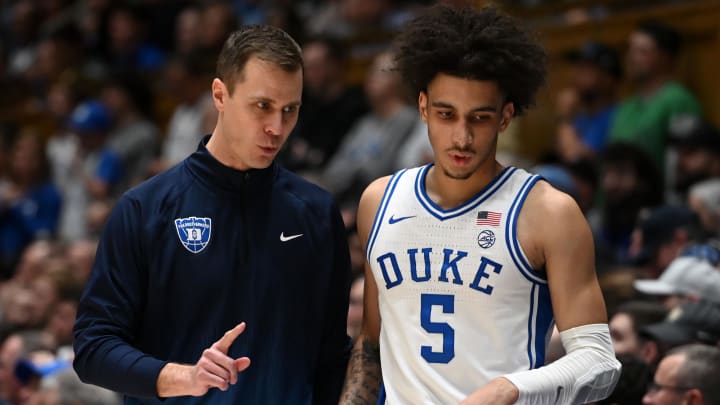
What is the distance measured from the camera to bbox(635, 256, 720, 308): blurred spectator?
612 cm

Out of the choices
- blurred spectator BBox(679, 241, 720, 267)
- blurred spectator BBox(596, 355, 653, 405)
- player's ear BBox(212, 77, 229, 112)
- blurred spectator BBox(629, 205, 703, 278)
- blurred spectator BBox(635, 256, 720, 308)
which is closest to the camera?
player's ear BBox(212, 77, 229, 112)

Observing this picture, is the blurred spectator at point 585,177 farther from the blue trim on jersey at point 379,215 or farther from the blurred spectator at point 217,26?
the blurred spectator at point 217,26

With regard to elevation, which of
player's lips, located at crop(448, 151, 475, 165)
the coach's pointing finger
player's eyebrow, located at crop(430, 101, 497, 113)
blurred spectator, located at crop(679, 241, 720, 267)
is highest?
player's eyebrow, located at crop(430, 101, 497, 113)

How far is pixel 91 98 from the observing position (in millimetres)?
12953

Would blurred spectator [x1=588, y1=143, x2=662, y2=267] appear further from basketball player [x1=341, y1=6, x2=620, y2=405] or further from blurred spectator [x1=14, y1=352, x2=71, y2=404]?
basketball player [x1=341, y1=6, x2=620, y2=405]

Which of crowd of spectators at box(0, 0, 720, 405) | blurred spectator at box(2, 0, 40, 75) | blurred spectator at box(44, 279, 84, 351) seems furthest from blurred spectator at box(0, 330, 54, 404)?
blurred spectator at box(2, 0, 40, 75)

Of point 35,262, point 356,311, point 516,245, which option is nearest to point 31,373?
point 356,311

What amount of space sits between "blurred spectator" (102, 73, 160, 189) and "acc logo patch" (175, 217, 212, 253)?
23.3ft

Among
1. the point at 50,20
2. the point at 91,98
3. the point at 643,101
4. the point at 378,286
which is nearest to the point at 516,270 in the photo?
the point at 378,286

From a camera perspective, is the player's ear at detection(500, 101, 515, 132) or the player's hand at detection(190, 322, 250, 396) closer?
the player's hand at detection(190, 322, 250, 396)

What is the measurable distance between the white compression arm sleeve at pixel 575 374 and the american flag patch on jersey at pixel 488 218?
44 centimetres

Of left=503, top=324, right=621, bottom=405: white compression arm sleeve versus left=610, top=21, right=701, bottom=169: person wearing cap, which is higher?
left=610, top=21, right=701, bottom=169: person wearing cap

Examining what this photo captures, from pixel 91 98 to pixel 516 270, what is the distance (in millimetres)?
9663

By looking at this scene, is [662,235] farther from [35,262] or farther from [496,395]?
[35,262]
